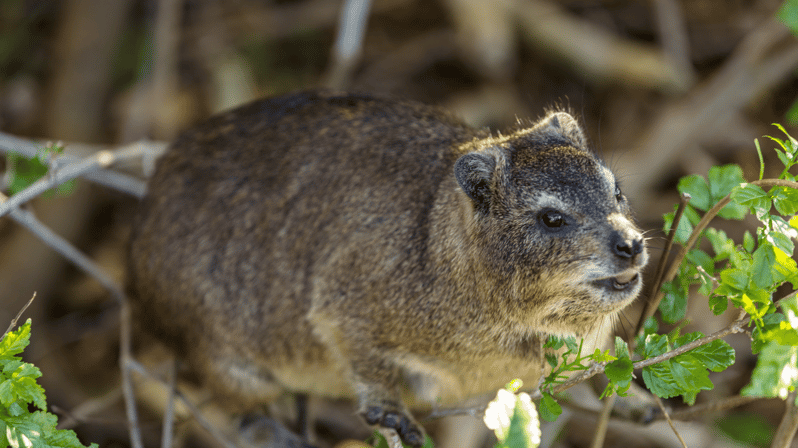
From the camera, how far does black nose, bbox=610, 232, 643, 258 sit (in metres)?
3.14

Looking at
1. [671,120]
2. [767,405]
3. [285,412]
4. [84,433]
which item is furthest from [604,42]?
[84,433]

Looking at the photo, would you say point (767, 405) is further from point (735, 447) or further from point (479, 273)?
point (479, 273)

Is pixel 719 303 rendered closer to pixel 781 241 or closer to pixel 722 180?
pixel 781 241

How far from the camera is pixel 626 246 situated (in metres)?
3.14

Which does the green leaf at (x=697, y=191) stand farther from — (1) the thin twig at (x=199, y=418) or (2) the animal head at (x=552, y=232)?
(1) the thin twig at (x=199, y=418)

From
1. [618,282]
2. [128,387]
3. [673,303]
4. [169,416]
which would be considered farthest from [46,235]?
[673,303]

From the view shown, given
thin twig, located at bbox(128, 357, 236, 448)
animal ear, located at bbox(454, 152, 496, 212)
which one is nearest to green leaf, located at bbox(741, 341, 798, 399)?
animal ear, located at bbox(454, 152, 496, 212)

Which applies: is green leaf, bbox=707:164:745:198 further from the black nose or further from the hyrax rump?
the black nose

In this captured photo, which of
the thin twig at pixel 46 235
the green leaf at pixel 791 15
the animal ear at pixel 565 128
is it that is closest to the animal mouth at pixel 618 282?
the animal ear at pixel 565 128

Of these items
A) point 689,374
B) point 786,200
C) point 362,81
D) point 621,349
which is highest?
point 362,81

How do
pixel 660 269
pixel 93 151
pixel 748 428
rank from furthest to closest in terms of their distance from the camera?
pixel 93 151
pixel 748 428
pixel 660 269

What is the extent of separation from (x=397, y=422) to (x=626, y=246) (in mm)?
1851

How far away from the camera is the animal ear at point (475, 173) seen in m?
3.62

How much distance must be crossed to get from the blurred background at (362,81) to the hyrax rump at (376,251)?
7.24ft
